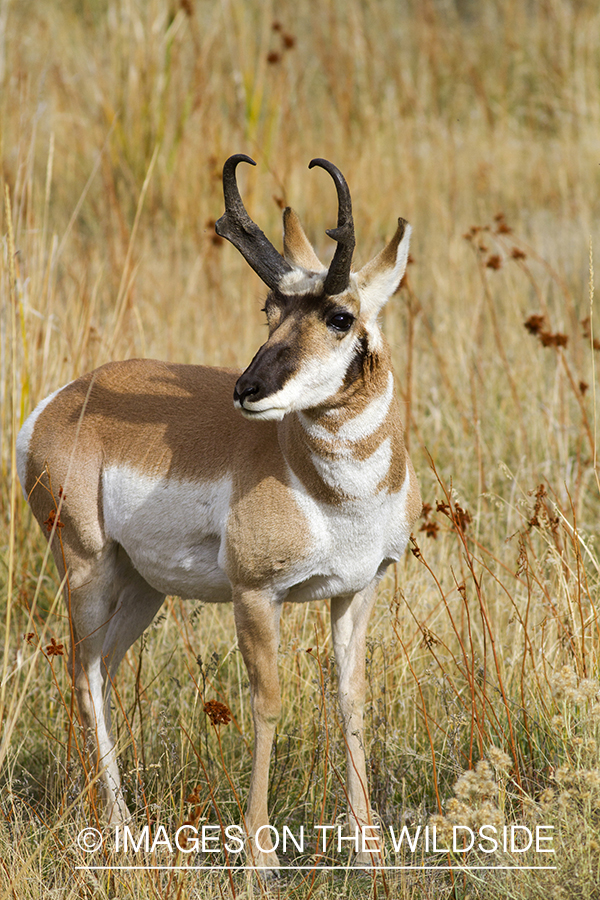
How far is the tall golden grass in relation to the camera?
3.02 m

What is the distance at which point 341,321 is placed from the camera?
2676 mm

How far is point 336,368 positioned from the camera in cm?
268

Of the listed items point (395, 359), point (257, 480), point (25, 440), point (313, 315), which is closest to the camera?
point (313, 315)

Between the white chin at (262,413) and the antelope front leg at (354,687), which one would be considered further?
the antelope front leg at (354,687)

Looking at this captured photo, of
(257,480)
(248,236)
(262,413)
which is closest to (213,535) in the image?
(257,480)

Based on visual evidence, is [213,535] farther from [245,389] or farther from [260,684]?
[245,389]

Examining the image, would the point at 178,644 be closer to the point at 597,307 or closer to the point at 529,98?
the point at 597,307

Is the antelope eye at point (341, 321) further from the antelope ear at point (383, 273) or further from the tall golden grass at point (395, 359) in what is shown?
the tall golden grass at point (395, 359)

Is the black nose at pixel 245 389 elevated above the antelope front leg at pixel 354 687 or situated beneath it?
elevated above

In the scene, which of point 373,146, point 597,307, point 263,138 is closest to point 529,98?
point 373,146
